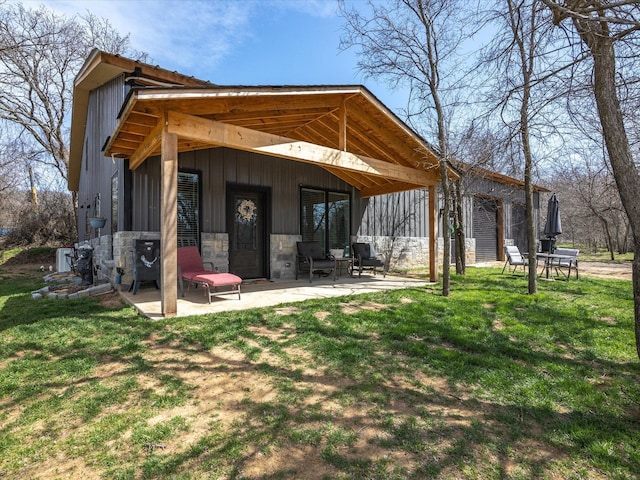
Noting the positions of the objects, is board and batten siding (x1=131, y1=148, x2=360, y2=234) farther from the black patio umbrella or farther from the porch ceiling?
the black patio umbrella

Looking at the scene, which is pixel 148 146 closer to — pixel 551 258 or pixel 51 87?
pixel 551 258

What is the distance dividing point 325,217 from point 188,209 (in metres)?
3.58

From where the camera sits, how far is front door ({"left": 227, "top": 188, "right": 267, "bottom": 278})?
7551 mm

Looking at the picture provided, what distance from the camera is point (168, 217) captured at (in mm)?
4219

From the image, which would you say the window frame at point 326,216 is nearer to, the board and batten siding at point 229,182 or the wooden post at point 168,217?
the board and batten siding at point 229,182

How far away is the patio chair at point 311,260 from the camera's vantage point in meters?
7.66

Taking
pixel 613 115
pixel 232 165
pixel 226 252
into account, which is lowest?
pixel 226 252

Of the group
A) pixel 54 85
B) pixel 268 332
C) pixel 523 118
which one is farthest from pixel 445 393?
pixel 54 85

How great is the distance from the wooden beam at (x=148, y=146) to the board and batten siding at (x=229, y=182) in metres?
0.32

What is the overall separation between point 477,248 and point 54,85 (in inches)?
800

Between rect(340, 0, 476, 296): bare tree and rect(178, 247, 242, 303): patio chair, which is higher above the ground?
rect(340, 0, 476, 296): bare tree

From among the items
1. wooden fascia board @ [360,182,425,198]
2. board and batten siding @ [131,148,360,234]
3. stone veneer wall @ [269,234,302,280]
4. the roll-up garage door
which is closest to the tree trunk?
wooden fascia board @ [360,182,425,198]

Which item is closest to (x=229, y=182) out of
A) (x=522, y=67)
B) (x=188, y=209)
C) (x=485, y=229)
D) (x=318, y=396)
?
(x=188, y=209)

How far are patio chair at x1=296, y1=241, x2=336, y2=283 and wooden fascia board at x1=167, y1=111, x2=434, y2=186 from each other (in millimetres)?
2362
